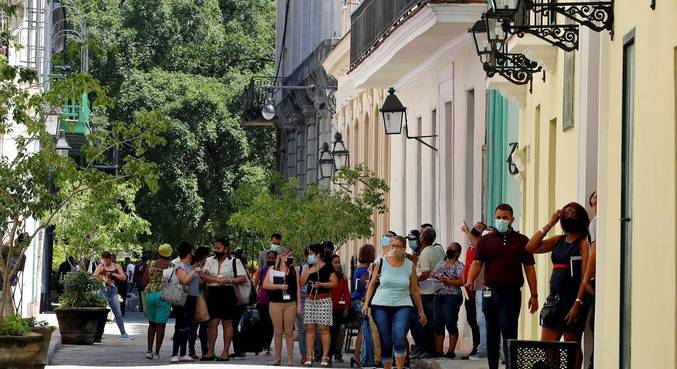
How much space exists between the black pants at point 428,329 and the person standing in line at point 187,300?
311 cm

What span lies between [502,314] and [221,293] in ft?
27.3

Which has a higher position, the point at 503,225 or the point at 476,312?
the point at 503,225

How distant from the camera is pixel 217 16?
62.6m

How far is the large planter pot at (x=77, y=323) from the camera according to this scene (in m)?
28.9

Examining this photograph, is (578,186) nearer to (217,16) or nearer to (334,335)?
(334,335)

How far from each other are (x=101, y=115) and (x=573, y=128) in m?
41.1

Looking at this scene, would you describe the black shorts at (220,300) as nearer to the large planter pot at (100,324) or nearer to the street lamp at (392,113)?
the large planter pot at (100,324)

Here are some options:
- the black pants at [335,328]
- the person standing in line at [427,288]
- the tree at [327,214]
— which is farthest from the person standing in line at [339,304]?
the tree at [327,214]

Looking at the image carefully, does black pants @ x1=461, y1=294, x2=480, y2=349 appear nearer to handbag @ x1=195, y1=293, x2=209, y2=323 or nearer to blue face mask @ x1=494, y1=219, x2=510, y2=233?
handbag @ x1=195, y1=293, x2=209, y2=323

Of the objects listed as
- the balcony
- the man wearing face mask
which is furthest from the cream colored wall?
the man wearing face mask

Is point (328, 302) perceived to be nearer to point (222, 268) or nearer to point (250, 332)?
point (222, 268)

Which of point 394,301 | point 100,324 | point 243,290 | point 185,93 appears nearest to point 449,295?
point 394,301

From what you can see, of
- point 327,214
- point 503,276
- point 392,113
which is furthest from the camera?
point 327,214

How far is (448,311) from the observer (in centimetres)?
2327
